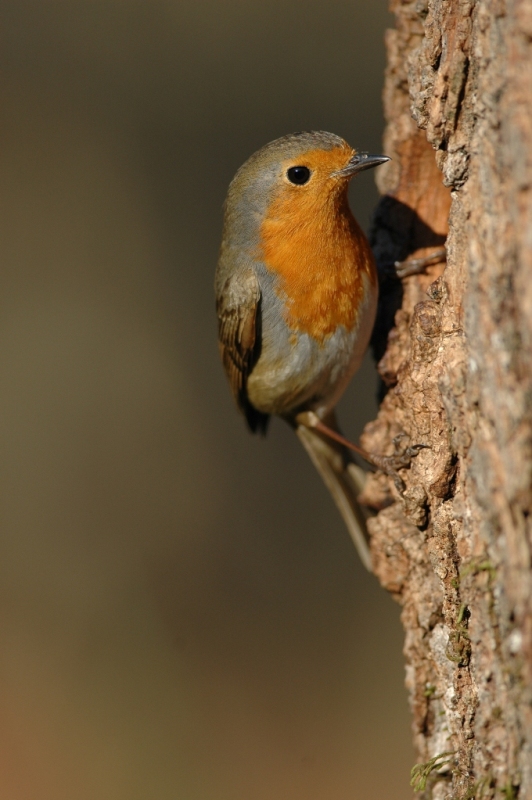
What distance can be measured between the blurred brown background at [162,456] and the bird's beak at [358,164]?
14.3ft

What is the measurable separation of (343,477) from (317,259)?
4.74 ft

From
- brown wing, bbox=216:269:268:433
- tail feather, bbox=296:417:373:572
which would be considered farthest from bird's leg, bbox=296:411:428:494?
brown wing, bbox=216:269:268:433

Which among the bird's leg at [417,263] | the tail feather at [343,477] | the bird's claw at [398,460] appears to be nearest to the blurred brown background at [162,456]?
the tail feather at [343,477]

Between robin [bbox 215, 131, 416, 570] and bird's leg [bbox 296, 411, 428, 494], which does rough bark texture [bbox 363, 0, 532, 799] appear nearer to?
bird's leg [bbox 296, 411, 428, 494]

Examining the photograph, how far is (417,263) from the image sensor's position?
13.4 ft

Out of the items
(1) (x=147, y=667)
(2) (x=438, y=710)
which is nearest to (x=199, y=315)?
(1) (x=147, y=667)

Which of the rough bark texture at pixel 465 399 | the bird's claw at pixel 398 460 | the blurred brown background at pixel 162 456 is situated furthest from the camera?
the blurred brown background at pixel 162 456

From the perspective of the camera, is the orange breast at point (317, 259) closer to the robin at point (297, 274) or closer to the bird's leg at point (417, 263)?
the robin at point (297, 274)

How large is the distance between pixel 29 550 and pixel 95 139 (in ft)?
15.5

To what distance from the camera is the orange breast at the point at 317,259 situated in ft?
12.9

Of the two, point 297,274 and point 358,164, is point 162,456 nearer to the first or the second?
point 297,274

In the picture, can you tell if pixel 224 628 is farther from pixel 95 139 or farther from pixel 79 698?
pixel 95 139

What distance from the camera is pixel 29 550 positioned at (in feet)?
27.5

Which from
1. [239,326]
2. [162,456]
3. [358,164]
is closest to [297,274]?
[239,326]
